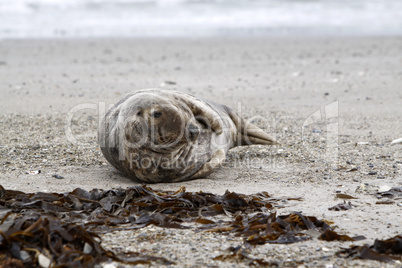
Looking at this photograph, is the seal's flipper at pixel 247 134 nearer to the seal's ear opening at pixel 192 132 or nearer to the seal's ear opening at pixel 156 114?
the seal's ear opening at pixel 192 132

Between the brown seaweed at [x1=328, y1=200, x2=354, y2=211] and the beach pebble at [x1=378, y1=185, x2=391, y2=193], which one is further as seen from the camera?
the beach pebble at [x1=378, y1=185, x2=391, y2=193]

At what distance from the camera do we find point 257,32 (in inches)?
835

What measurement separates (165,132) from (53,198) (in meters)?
1.17

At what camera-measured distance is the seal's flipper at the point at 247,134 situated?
20.4 ft

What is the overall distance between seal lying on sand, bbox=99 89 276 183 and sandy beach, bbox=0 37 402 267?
175 mm

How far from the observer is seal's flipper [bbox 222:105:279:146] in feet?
20.4

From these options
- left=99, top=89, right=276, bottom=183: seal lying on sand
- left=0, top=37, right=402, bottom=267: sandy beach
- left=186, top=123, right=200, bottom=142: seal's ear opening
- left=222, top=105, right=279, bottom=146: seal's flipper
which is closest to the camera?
left=0, top=37, right=402, bottom=267: sandy beach

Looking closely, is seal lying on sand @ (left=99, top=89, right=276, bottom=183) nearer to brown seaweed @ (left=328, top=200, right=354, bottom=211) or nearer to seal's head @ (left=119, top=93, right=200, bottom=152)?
seal's head @ (left=119, top=93, right=200, bottom=152)

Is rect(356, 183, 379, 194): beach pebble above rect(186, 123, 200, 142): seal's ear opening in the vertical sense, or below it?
below

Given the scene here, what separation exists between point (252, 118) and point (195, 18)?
58.1ft

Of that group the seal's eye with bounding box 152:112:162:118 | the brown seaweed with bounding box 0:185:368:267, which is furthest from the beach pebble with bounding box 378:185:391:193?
the seal's eye with bounding box 152:112:162:118

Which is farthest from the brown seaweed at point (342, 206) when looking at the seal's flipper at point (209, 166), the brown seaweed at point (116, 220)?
the seal's flipper at point (209, 166)

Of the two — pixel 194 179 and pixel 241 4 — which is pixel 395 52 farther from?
pixel 241 4

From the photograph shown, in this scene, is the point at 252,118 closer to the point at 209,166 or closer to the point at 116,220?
the point at 209,166
